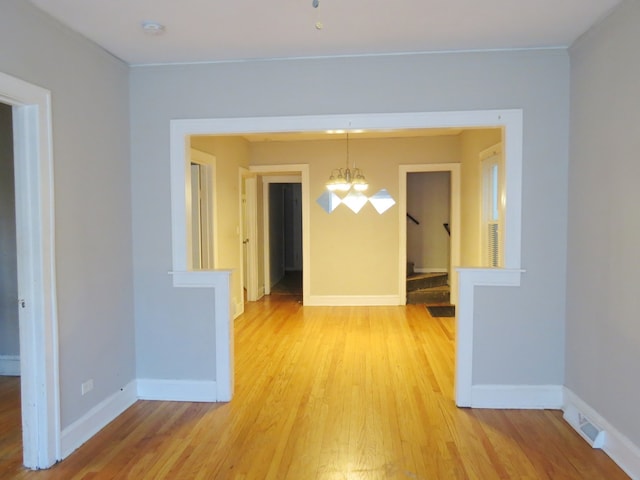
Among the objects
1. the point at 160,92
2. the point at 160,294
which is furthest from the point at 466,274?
the point at 160,92

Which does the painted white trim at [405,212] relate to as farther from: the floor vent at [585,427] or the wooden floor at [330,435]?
the floor vent at [585,427]

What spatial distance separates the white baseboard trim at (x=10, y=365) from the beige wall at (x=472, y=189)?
4.92 metres

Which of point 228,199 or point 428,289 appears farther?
point 428,289

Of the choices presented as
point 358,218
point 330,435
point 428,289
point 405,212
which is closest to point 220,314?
point 330,435

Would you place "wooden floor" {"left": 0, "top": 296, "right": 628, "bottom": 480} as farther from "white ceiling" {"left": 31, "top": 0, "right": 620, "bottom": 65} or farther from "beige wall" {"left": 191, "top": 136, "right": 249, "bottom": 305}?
"white ceiling" {"left": 31, "top": 0, "right": 620, "bottom": 65}

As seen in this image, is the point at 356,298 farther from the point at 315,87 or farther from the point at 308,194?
the point at 315,87

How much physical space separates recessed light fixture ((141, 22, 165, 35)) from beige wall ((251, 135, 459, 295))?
415 cm

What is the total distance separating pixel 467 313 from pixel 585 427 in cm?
97

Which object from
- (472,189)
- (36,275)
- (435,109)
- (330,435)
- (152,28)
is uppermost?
(152,28)

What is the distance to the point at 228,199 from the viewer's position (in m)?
5.88

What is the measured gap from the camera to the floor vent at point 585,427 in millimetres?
2615

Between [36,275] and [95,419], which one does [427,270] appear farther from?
[36,275]

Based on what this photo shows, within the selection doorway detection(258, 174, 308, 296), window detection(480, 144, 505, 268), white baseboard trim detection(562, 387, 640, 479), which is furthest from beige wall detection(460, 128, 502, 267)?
white baseboard trim detection(562, 387, 640, 479)

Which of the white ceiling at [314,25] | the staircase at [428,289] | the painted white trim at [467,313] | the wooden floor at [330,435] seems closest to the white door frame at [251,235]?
the staircase at [428,289]
